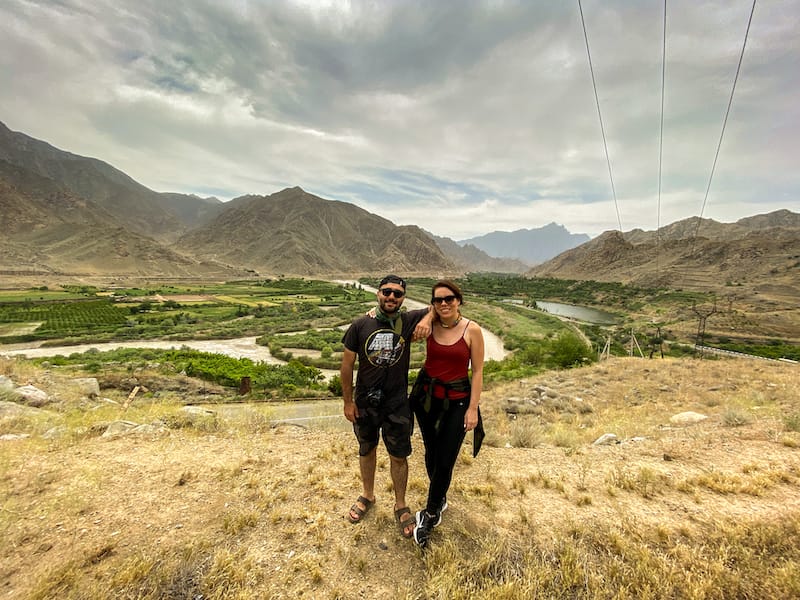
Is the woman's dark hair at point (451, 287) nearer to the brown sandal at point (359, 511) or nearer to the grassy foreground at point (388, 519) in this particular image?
the grassy foreground at point (388, 519)

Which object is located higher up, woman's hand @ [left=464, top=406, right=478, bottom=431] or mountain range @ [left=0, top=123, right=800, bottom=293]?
mountain range @ [left=0, top=123, right=800, bottom=293]

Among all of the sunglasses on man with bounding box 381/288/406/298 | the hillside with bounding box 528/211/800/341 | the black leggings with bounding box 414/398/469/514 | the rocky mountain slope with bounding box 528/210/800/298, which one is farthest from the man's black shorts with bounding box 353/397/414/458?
the rocky mountain slope with bounding box 528/210/800/298

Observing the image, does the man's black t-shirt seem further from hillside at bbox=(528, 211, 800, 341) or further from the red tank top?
hillside at bbox=(528, 211, 800, 341)

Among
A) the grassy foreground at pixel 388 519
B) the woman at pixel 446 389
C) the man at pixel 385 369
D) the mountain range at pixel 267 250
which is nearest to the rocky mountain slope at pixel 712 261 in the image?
the mountain range at pixel 267 250

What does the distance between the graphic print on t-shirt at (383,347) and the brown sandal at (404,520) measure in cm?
160

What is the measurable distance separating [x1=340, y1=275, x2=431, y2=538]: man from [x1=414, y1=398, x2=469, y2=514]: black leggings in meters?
0.21

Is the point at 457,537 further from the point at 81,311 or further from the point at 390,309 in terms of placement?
the point at 81,311

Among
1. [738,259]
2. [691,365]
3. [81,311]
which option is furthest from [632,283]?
[81,311]

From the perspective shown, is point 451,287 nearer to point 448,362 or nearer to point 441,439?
point 448,362

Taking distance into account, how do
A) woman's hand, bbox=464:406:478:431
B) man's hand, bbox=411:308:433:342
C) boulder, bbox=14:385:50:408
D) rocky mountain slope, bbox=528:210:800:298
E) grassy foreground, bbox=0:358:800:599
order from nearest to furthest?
grassy foreground, bbox=0:358:800:599 < woman's hand, bbox=464:406:478:431 < man's hand, bbox=411:308:433:342 < boulder, bbox=14:385:50:408 < rocky mountain slope, bbox=528:210:800:298

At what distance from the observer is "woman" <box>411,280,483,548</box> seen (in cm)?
313

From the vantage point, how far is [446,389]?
3166 millimetres

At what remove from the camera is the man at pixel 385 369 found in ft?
10.6

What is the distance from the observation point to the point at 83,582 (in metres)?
2.66
